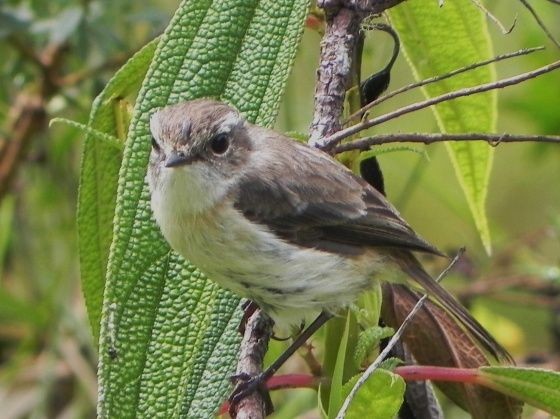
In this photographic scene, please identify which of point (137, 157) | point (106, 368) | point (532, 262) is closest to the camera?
point (106, 368)

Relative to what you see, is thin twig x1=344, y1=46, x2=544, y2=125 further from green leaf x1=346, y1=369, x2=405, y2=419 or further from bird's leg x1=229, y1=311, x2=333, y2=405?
green leaf x1=346, y1=369, x2=405, y2=419

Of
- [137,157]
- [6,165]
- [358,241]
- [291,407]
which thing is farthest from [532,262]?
[137,157]

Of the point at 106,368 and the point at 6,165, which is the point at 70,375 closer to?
the point at 6,165

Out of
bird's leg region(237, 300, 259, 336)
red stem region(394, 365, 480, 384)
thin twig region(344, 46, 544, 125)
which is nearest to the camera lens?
red stem region(394, 365, 480, 384)

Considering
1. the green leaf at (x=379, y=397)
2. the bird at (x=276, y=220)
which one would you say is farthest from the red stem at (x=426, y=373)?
the bird at (x=276, y=220)

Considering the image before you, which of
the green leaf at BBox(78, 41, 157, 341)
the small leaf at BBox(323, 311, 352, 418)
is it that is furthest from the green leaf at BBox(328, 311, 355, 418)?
the green leaf at BBox(78, 41, 157, 341)
